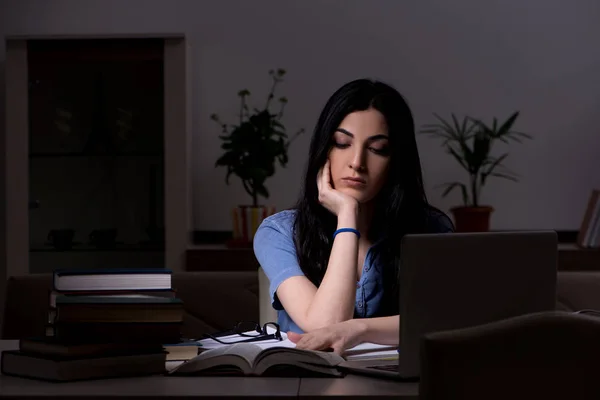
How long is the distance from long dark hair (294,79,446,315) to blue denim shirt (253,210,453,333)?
2 cm

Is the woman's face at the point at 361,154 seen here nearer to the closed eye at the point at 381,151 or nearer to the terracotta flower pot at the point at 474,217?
the closed eye at the point at 381,151

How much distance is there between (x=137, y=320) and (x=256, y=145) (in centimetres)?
225

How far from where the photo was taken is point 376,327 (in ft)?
5.29

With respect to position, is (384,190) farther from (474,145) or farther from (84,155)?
(84,155)

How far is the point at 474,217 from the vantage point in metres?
3.66

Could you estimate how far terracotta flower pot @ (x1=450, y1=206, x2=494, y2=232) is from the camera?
3.65m

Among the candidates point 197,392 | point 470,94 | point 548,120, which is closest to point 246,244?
point 470,94

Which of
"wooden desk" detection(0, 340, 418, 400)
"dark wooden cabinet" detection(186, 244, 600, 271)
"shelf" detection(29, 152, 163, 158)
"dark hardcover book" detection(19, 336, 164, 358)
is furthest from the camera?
"shelf" detection(29, 152, 163, 158)

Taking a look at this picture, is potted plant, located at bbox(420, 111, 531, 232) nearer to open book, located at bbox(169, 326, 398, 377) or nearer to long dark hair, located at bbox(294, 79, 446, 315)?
long dark hair, located at bbox(294, 79, 446, 315)

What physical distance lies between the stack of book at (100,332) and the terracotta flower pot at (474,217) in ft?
7.61

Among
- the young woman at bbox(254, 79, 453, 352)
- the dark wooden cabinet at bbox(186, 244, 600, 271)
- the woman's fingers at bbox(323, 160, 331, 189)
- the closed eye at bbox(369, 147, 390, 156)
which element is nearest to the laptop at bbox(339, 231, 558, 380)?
the young woman at bbox(254, 79, 453, 352)

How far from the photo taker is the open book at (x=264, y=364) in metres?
1.35

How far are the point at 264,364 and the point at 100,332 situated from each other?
0.94 ft

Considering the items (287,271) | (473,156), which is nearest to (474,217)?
(473,156)
